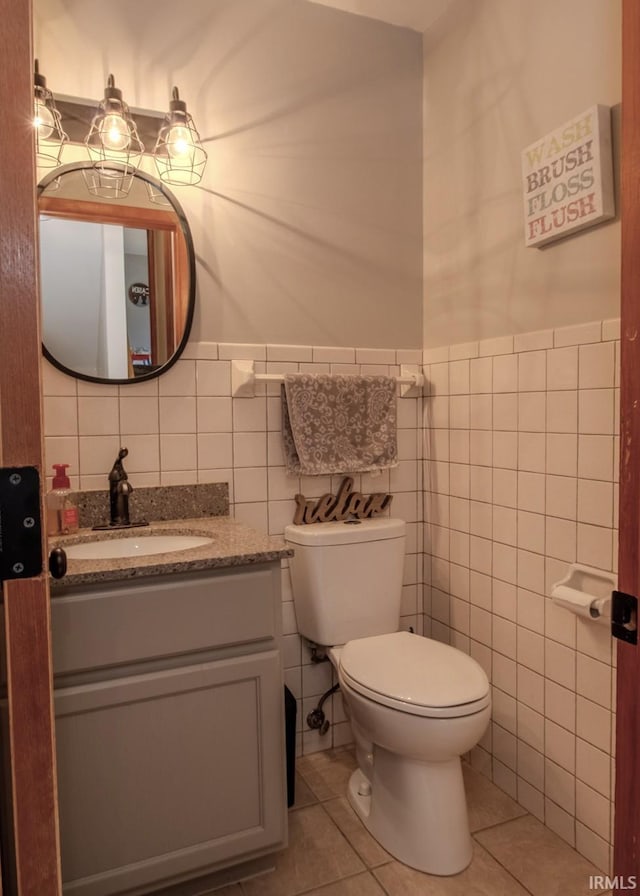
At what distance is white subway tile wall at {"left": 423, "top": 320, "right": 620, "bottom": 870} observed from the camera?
1442 mm

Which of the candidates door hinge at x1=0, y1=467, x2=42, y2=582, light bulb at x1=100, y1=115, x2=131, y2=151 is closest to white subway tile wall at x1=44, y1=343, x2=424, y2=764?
light bulb at x1=100, y1=115, x2=131, y2=151

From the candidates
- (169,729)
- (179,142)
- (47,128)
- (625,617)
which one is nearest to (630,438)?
(625,617)

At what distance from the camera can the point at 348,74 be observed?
6.51 feet

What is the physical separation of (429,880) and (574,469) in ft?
3.62

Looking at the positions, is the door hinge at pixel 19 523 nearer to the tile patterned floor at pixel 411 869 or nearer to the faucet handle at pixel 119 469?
the faucet handle at pixel 119 469

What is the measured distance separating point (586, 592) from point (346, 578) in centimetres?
69

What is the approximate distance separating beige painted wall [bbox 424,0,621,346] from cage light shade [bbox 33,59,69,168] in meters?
1.23

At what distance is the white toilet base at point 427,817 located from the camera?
4.85 ft

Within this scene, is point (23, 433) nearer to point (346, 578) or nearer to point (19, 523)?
point (19, 523)

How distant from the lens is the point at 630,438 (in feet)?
2.74

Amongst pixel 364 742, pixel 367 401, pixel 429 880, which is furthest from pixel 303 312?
pixel 429 880

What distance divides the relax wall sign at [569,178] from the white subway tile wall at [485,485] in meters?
0.28

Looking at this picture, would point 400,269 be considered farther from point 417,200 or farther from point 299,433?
point 299,433

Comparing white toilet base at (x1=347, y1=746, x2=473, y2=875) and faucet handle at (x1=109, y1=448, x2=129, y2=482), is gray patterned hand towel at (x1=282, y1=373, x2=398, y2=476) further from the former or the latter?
white toilet base at (x1=347, y1=746, x2=473, y2=875)
